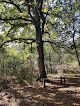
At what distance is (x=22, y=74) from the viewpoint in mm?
13039

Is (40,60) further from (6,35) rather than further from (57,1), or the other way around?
(57,1)

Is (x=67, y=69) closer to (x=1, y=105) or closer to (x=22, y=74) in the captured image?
(x=22, y=74)

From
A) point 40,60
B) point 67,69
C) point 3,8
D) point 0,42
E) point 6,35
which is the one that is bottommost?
point 67,69

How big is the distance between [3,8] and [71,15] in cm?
911

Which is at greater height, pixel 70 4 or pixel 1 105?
pixel 70 4

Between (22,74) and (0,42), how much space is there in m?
4.91

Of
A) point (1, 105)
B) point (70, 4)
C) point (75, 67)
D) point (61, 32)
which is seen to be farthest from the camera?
point (75, 67)

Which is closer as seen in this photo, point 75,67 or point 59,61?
point 75,67

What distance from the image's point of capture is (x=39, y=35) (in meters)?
12.1

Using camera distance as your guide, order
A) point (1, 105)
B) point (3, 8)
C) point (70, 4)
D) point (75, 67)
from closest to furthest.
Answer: point (1, 105) < point (70, 4) < point (3, 8) < point (75, 67)

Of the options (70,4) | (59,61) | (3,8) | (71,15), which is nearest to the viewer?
(70,4)

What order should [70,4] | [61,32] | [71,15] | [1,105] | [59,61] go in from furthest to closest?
1. [59,61]
2. [61,32]
3. [71,15]
4. [70,4]
5. [1,105]

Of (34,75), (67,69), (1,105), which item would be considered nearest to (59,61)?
(67,69)

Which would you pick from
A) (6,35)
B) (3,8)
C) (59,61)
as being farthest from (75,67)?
(3,8)
